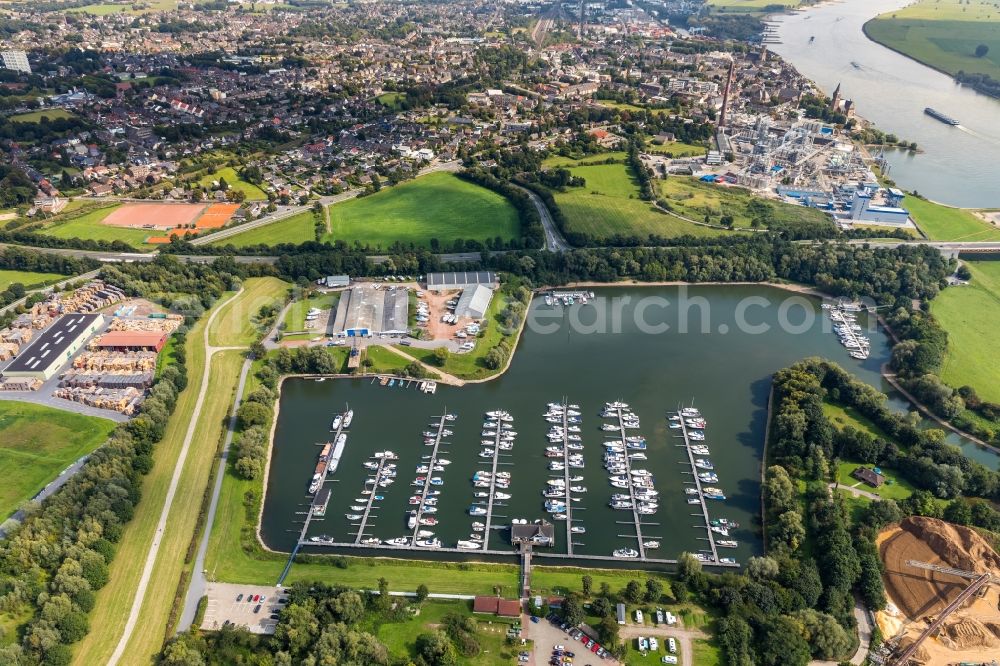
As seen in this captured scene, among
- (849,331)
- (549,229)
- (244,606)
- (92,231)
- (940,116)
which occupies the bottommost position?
(244,606)

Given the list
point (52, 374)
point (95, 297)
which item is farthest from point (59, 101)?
point (52, 374)

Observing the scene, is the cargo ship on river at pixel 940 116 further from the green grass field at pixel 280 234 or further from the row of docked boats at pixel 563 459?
the green grass field at pixel 280 234

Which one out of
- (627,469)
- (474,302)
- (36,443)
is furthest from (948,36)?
(36,443)

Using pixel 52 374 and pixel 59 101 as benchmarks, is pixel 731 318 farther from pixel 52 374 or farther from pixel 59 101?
pixel 59 101

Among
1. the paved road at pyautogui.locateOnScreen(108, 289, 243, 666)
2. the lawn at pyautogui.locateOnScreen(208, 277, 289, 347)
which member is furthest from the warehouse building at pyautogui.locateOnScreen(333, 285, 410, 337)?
the paved road at pyautogui.locateOnScreen(108, 289, 243, 666)

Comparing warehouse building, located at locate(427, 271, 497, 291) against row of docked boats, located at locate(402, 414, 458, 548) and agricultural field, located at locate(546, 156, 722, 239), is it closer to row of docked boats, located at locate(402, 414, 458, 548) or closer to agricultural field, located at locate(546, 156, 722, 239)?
agricultural field, located at locate(546, 156, 722, 239)

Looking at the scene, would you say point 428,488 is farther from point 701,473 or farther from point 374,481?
point 701,473

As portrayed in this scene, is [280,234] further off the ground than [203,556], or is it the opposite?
[280,234]

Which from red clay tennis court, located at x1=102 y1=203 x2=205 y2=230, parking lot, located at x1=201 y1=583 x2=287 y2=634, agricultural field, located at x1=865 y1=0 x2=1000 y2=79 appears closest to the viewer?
parking lot, located at x1=201 y1=583 x2=287 y2=634
